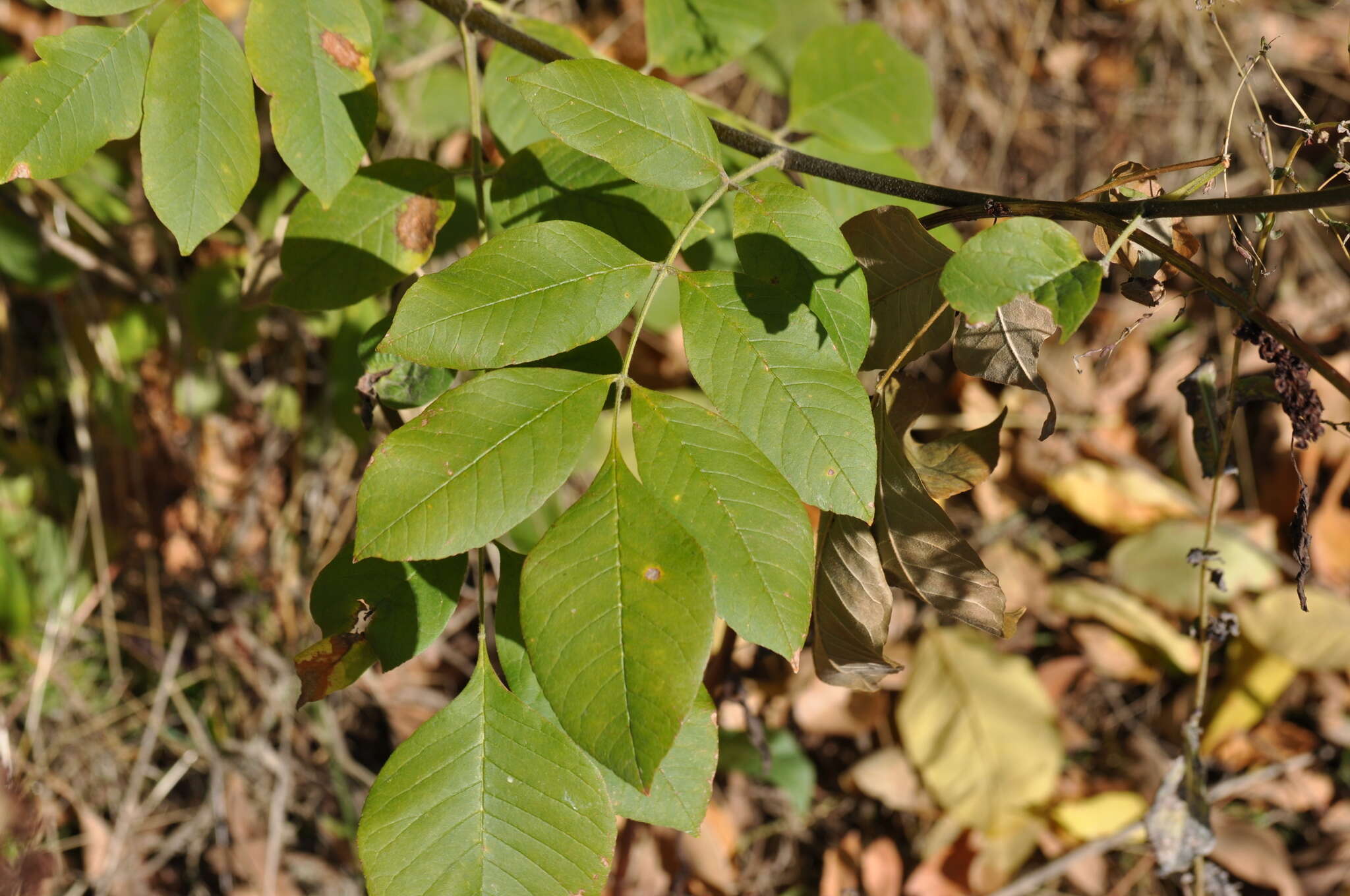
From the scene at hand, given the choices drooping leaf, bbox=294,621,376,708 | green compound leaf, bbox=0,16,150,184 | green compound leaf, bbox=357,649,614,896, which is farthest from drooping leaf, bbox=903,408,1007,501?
green compound leaf, bbox=0,16,150,184

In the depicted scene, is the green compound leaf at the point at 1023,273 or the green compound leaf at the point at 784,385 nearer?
the green compound leaf at the point at 1023,273

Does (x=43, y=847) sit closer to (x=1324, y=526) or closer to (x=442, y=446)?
(x=442, y=446)

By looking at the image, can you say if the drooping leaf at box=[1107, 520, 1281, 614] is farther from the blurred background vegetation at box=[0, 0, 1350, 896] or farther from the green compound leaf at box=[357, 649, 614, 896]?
the green compound leaf at box=[357, 649, 614, 896]

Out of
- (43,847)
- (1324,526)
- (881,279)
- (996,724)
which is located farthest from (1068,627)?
(43,847)

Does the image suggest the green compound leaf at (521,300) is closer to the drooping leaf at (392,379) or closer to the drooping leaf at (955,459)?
the drooping leaf at (392,379)

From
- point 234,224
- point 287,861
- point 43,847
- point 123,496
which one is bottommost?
point 43,847

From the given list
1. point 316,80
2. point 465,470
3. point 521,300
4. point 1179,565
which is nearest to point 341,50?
point 316,80

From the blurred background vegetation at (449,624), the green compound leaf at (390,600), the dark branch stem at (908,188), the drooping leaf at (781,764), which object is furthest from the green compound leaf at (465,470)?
the drooping leaf at (781,764)
